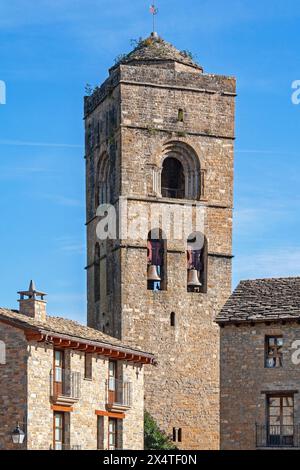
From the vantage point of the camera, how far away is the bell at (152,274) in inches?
3917

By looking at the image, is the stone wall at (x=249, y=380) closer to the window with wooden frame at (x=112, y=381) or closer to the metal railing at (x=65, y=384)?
the window with wooden frame at (x=112, y=381)

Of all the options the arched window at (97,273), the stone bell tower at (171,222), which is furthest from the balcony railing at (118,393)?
the arched window at (97,273)

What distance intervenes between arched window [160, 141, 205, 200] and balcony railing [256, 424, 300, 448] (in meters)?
22.4

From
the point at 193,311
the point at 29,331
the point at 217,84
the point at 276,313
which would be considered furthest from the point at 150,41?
the point at 29,331

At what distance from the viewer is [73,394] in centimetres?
7769

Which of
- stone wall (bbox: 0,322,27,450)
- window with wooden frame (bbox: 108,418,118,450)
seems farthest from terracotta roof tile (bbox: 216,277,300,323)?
→ stone wall (bbox: 0,322,27,450)

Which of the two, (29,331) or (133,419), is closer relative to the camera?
(29,331)

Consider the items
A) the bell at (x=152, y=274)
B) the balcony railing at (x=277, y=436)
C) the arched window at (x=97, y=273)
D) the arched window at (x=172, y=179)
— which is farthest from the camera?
the arched window at (x=97, y=273)

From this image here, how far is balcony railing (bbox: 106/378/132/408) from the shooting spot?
266 feet

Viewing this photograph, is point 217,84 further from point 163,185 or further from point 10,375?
point 10,375

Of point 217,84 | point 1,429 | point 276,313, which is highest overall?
point 217,84

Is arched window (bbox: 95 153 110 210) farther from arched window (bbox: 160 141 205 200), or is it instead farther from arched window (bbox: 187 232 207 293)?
arched window (bbox: 187 232 207 293)

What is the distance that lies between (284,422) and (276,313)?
4534mm

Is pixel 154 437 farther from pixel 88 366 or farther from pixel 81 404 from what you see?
pixel 81 404
